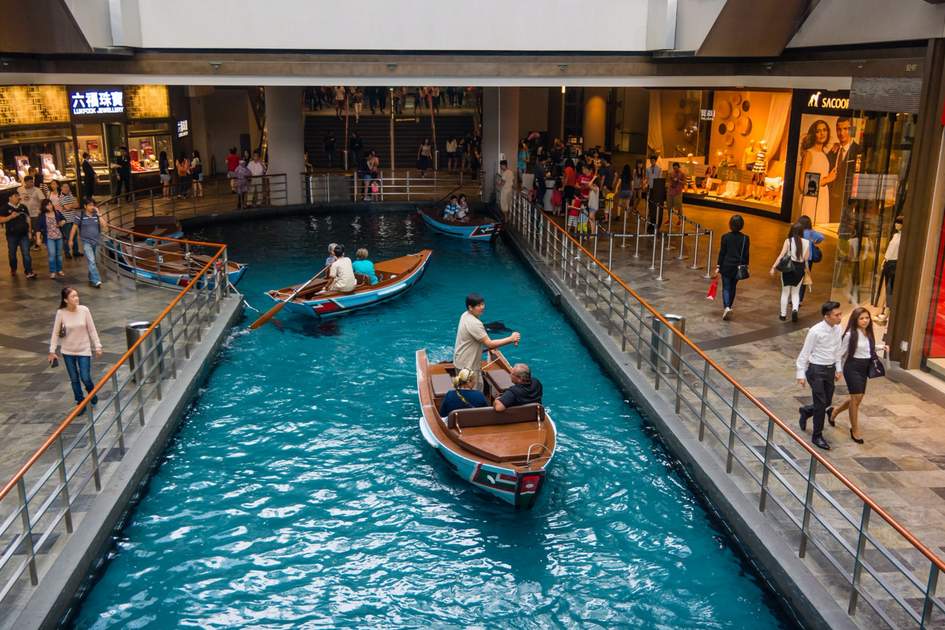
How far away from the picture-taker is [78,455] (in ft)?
33.1

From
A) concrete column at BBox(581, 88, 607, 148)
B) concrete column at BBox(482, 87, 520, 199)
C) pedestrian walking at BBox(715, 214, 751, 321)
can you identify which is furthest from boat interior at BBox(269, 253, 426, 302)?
Answer: concrete column at BBox(581, 88, 607, 148)

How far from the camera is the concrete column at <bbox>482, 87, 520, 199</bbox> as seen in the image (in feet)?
89.0

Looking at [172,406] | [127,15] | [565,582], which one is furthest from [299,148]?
[565,582]

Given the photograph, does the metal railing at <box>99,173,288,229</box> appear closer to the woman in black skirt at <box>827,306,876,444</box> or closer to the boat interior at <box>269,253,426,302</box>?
the boat interior at <box>269,253,426,302</box>

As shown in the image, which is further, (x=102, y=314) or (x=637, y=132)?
(x=637, y=132)

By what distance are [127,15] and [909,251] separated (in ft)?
47.7

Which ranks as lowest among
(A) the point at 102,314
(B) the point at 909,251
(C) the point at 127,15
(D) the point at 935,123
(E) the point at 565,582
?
(E) the point at 565,582

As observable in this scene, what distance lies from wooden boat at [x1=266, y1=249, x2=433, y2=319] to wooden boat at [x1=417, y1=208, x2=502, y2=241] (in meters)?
4.86

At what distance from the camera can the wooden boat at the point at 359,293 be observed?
53.4ft

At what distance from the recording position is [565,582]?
848 centimetres

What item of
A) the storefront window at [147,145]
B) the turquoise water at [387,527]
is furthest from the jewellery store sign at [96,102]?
the turquoise water at [387,527]

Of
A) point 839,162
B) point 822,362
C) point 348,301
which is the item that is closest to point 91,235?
point 348,301

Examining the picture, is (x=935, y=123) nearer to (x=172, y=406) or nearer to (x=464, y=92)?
(x=172, y=406)

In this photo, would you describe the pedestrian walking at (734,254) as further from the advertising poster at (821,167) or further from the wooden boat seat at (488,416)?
the advertising poster at (821,167)
